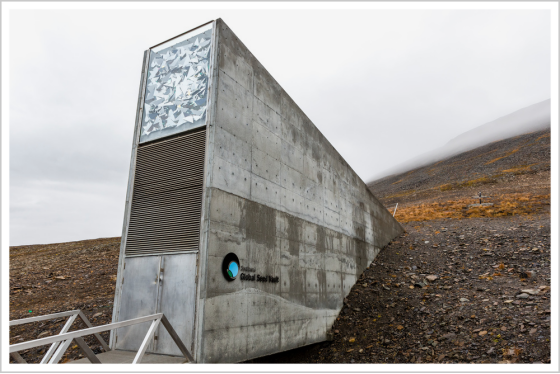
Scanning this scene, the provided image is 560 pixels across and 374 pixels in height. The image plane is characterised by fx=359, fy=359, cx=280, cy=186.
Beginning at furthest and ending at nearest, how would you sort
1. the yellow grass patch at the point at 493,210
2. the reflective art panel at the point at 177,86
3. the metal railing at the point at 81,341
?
1. the yellow grass patch at the point at 493,210
2. the reflective art panel at the point at 177,86
3. the metal railing at the point at 81,341

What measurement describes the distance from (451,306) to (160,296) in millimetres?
8236

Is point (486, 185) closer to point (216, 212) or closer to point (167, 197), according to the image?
Result: point (216, 212)

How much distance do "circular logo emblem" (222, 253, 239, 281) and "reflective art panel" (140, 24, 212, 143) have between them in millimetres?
2682

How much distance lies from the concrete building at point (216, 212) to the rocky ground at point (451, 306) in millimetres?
1339

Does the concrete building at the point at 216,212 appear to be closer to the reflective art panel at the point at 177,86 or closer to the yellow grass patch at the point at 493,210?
the reflective art panel at the point at 177,86

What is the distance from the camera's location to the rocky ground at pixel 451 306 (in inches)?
327


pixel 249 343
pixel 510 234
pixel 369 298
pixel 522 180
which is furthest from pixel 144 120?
pixel 522 180

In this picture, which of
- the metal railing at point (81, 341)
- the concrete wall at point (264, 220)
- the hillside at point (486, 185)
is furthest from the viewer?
the hillside at point (486, 185)

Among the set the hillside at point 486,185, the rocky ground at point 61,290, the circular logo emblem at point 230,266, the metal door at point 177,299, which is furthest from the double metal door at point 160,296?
the hillside at point 486,185

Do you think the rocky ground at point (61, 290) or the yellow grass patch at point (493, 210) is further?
the yellow grass patch at point (493, 210)

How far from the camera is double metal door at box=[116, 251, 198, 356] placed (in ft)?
20.4

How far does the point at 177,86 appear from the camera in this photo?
7730 millimetres

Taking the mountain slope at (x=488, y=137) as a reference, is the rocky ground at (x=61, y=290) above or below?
below

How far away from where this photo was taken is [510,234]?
15602 mm
